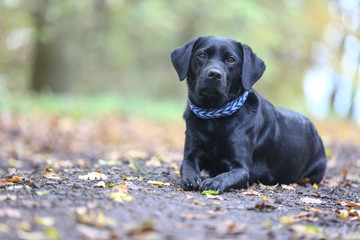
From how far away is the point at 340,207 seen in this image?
13.6 ft

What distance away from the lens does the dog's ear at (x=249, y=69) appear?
477 centimetres

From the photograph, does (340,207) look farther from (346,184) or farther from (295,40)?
(295,40)

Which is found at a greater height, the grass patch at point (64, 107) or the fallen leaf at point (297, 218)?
the fallen leaf at point (297, 218)

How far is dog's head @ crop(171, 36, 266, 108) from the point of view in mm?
4656

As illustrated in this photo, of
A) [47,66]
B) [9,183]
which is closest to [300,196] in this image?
[9,183]

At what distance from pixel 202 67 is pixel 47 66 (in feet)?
37.9

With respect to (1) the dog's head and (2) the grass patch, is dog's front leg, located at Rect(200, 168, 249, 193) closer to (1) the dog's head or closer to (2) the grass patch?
(1) the dog's head

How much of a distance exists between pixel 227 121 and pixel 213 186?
2.88 ft

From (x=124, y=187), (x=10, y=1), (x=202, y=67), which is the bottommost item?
(x=124, y=187)

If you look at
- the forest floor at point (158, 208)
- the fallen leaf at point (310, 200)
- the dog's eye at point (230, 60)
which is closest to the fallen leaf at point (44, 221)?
the forest floor at point (158, 208)

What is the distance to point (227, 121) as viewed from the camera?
187 inches

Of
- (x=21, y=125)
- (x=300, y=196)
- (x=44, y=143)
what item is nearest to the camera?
(x=300, y=196)

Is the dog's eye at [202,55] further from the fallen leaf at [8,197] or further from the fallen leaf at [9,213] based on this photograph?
the fallen leaf at [9,213]

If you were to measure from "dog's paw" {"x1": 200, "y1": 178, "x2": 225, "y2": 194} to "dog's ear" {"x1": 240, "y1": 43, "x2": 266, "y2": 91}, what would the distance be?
3.72ft
